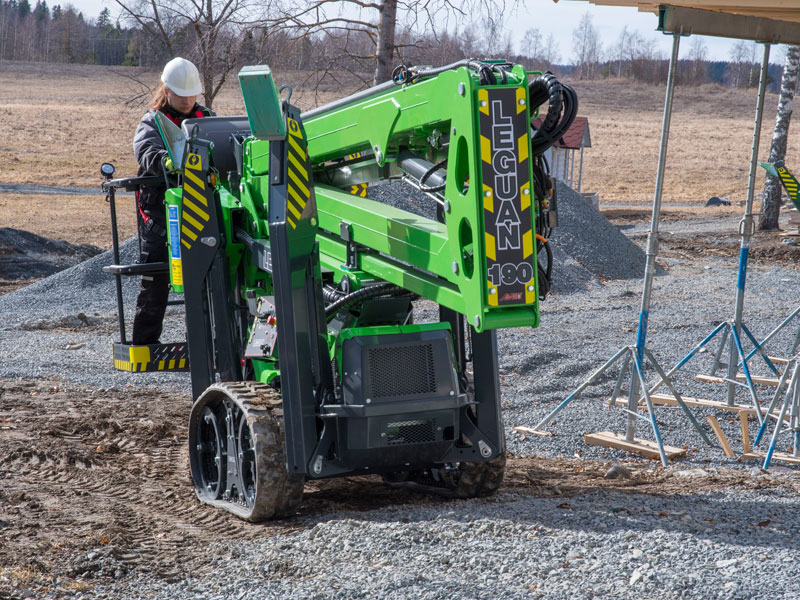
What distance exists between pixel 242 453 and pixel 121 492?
4.06 ft

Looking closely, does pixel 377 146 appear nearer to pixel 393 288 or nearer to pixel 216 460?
pixel 393 288

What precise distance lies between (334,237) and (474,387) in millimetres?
1142

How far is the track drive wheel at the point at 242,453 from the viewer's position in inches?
184

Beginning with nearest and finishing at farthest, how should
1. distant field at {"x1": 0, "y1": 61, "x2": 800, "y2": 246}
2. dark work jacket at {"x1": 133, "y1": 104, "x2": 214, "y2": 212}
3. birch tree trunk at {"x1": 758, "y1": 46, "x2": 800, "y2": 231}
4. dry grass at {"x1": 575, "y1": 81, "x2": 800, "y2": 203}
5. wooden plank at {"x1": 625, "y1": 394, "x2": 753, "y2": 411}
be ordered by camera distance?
dark work jacket at {"x1": 133, "y1": 104, "x2": 214, "y2": 212}, wooden plank at {"x1": 625, "y1": 394, "x2": 753, "y2": 411}, birch tree trunk at {"x1": 758, "y1": 46, "x2": 800, "y2": 231}, distant field at {"x1": 0, "y1": 61, "x2": 800, "y2": 246}, dry grass at {"x1": 575, "y1": 81, "x2": 800, "y2": 203}

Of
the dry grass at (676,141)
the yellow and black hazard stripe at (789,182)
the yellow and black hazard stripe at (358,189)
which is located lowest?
the dry grass at (676,141)

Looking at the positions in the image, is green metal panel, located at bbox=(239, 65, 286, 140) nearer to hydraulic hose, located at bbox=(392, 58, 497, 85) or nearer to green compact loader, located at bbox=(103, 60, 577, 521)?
green compact loader, located at bbox=(103, 60, 577, 521)

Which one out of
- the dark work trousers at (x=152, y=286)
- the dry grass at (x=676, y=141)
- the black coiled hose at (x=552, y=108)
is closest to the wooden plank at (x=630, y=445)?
the black coiled hose at (x=552, y=108)

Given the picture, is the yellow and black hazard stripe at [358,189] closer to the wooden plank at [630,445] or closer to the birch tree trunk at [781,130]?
the wooden plank at [630,445]

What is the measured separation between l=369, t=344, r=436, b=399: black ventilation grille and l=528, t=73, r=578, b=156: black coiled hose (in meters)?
1.22

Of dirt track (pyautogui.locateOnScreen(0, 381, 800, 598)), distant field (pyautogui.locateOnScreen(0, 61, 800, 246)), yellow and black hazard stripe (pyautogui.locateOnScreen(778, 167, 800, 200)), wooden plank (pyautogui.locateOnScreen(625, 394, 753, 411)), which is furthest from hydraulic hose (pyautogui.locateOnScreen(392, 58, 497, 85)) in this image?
distant field (pyautogui.locateOnScreen(0, 61, 800, 246))

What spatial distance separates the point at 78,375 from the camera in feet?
30.1

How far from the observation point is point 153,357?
654 centimetres

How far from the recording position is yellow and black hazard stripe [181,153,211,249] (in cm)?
Result: 538

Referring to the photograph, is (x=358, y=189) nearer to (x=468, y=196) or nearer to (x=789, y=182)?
(x=468, y=196)
